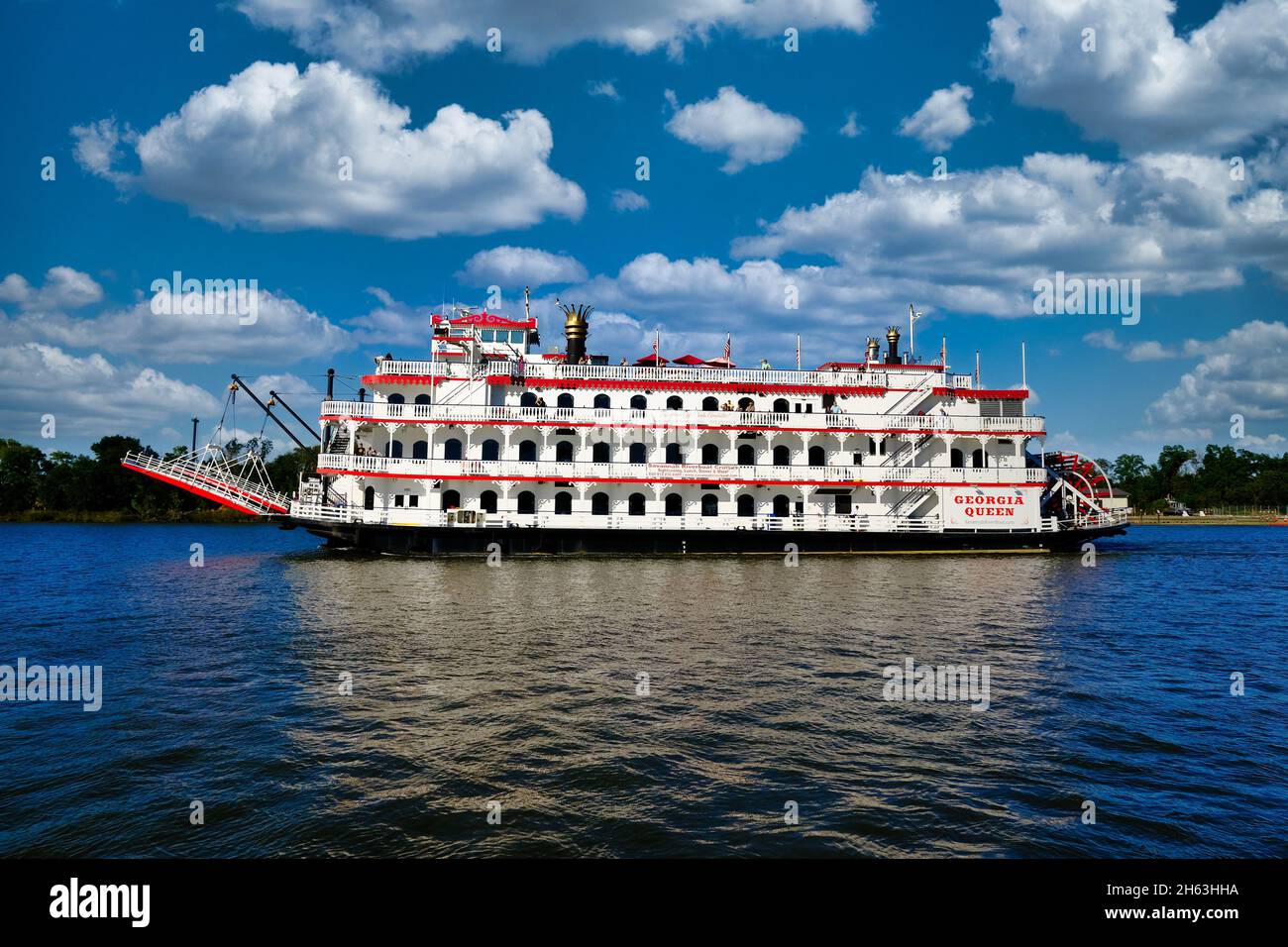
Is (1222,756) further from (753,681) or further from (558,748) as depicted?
(558,748)

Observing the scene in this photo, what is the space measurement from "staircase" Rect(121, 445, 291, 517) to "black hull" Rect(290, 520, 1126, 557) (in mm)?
1676

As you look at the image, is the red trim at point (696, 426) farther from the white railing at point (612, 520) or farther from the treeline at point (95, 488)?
the treeline at point (95, 488)

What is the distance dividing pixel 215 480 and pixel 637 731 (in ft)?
102

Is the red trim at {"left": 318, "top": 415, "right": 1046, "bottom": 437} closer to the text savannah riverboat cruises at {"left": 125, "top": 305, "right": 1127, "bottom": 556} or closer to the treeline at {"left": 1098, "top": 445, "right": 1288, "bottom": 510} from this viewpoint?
the text savannah riverboat cruises at {"left": 125, "top": 305, "right": 1127, "bottom": 556}

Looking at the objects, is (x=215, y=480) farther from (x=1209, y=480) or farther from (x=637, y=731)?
(x=1209, y=480)

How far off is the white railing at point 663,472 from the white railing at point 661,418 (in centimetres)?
200

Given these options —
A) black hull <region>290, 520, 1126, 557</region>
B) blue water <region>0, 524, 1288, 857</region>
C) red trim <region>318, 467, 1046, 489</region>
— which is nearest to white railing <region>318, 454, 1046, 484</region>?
red trim <region>318, 467, 1046, 489</region>

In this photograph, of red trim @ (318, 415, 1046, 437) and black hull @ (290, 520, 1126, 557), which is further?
red trim @ (318, 415, 1046, 437)

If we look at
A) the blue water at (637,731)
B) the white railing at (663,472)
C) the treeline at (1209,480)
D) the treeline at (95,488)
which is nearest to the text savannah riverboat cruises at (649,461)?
the white railing at (663,472)

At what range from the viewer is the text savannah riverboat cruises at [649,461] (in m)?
35.2

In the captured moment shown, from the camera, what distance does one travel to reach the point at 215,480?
3412cm

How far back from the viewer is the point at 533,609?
2053cm

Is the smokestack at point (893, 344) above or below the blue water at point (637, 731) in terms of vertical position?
above

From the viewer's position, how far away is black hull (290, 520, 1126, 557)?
34.5 metres
